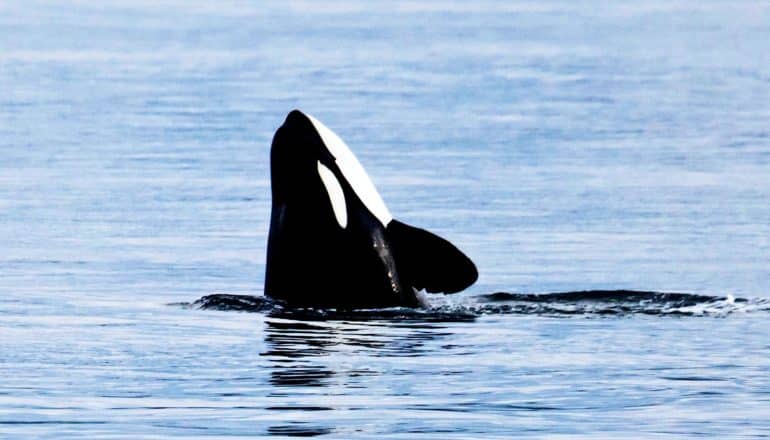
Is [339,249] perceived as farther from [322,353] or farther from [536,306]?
[322,353]

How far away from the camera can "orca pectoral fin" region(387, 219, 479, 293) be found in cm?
1667

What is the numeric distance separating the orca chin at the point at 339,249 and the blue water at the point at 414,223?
1.11 ft

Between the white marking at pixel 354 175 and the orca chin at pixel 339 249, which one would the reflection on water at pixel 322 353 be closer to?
the orca chin at pixel 339 249

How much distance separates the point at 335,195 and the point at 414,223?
6.07 m

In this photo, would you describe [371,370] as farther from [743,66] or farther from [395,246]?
[743,66]

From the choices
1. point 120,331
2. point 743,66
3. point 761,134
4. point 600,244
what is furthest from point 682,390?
point 743,66

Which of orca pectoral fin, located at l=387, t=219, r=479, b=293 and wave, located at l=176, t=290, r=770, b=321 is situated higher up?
orca pectoral fin, located at l=387, t=219, r=479, b=293

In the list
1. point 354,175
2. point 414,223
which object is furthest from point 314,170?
point 414,223

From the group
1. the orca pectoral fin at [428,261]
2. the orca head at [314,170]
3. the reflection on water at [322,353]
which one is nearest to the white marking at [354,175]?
the orca head at [314,170]

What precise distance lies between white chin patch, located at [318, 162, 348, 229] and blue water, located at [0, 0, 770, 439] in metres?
0.77

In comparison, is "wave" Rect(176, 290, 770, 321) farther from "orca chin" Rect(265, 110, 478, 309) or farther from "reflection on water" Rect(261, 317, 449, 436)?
"reflection on water" Rect(261, 317, 449, 436)

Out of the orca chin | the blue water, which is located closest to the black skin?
the orca chin

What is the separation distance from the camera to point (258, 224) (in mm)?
23125

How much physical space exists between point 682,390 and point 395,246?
386cm
